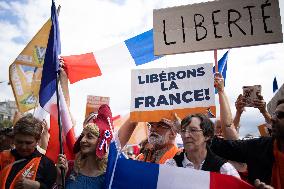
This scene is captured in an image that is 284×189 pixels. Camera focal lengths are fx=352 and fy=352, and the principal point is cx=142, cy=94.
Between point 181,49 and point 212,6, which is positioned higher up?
point 212,6

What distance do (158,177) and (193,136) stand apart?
63cm

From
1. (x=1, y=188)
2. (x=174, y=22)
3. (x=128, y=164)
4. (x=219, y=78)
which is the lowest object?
(x=1, y=188)

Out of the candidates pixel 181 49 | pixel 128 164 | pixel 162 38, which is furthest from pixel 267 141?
pixel 162 38

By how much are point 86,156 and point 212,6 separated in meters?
2.21

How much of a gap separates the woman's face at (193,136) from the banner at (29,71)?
3058 mm

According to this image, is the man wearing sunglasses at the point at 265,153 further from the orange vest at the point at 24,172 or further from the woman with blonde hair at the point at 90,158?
the orange vest at the point at 24,172

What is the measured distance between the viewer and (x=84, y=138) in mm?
3514

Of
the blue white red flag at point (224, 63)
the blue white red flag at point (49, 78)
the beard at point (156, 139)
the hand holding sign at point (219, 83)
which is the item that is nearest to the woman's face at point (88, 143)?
the blue white red flag at point (49, 78)

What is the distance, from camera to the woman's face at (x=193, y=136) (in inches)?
120

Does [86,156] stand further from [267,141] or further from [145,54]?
[145,54]

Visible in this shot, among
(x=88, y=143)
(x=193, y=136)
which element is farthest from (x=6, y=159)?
(x=193, y=136)

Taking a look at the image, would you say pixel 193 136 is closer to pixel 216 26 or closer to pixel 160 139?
pixel 160 139

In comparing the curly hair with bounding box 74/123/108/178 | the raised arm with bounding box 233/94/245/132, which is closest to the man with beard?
the curly hair with bounding box 74/123/108/178

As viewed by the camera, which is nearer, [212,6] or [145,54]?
[212,6]
